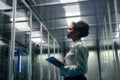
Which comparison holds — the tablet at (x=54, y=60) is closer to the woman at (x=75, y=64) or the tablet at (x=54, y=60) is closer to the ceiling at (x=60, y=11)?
the woman at (x=75, y=64)

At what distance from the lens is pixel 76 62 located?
4.70 feet

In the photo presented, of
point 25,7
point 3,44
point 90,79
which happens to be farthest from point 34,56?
point 90,79

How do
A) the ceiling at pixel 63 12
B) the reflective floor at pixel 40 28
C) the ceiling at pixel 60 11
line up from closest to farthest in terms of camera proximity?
the reflective floor at pixel 40 28 < the ceiling at pixel 60 11 < the ceiling at pixel 63 12

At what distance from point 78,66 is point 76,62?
0.13ft

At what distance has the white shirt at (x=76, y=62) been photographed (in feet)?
4.62

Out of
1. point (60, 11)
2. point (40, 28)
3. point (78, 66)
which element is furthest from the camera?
point (40, 28)

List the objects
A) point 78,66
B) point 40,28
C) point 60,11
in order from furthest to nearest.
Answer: point 40,28
point 60,11
point 78,66

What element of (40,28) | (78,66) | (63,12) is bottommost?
(78,66)

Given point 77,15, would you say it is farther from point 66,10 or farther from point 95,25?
point 95,25

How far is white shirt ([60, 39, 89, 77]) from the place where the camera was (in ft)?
4.62

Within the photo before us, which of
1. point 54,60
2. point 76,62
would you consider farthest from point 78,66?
point 54,60

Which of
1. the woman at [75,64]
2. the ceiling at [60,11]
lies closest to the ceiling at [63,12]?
the ceiling at [60,11]

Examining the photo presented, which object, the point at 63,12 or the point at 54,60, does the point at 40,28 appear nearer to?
the point at 63,12

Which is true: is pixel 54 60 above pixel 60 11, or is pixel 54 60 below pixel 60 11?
below
